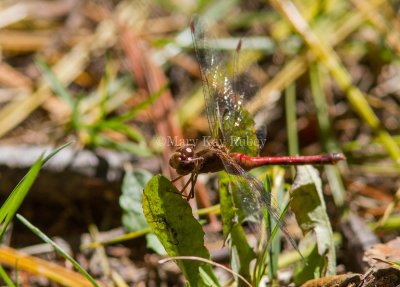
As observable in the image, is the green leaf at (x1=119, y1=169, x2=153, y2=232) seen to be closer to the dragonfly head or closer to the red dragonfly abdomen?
the dragonfly head

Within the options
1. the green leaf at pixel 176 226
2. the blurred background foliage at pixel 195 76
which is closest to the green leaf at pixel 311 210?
the green leaf at pixel 176 226

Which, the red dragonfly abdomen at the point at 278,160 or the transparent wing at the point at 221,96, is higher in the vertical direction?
the transparent wing at the point at 221,96

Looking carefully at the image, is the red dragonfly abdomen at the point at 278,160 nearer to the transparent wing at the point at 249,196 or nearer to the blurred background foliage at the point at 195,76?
the transparent wing at the point at 249,196

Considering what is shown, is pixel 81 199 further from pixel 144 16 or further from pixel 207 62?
pixel 144 16

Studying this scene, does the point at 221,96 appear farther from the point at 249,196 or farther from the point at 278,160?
the point at 249,196

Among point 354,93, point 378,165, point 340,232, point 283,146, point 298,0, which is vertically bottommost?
point 340,232

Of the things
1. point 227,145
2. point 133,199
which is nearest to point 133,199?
point 133,199

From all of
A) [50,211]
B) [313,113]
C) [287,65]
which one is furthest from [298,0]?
[50,211]
